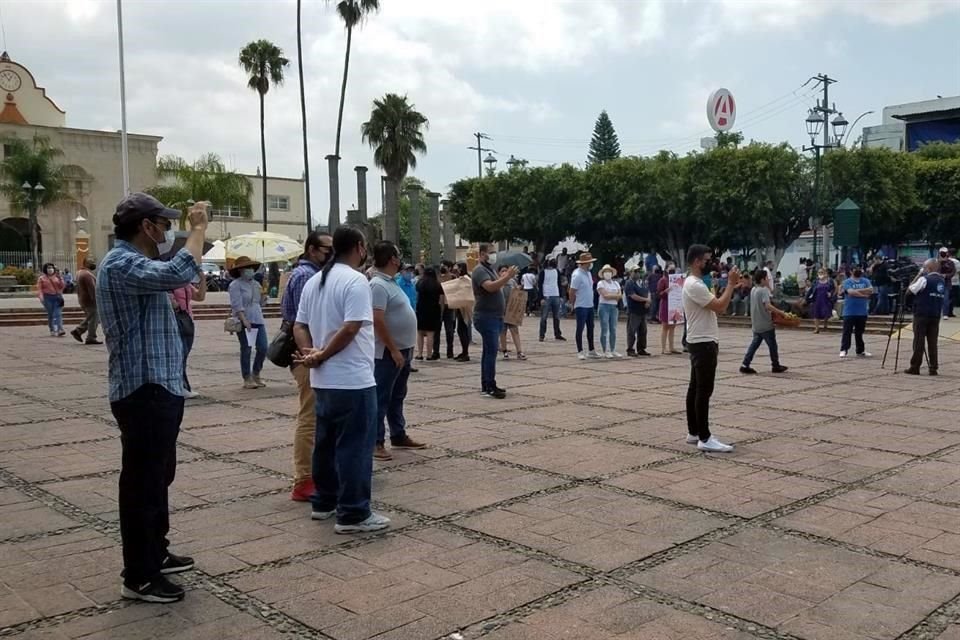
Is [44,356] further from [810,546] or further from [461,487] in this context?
[810,546]

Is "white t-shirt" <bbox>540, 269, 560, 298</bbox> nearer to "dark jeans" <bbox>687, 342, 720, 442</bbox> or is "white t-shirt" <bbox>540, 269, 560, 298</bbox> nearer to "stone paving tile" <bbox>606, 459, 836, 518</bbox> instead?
"dark jeans" <bbox>687, 342, 720, 442</bbox>

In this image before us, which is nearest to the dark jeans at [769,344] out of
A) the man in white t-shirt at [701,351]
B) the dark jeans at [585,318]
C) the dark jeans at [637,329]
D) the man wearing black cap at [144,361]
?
the dark jeans at [637,329]

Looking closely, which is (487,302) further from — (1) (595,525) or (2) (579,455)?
(1) (595,525)

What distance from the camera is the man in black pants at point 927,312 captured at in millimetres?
11688

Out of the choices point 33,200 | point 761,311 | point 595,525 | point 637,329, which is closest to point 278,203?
point 33,200

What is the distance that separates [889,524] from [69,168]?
55.8m

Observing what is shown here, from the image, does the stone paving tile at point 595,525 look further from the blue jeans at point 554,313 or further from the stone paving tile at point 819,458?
the blue jeans at point 554,313

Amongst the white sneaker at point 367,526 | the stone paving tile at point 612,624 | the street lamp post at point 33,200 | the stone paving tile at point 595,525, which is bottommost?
the stone paving tile at point 612,624

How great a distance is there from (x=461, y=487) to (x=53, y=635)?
2.84m

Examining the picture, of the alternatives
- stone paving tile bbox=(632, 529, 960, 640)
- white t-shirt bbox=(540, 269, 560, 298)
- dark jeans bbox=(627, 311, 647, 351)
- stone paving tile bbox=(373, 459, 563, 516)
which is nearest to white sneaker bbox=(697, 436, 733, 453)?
stone paving tile bbox=(373, 459, 563, 516)

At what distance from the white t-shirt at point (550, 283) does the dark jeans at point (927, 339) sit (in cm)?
739

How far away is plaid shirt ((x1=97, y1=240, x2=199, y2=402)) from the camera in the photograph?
3781mm

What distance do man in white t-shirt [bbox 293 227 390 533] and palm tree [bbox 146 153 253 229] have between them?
174 feet

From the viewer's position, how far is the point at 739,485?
5934 millimetres
